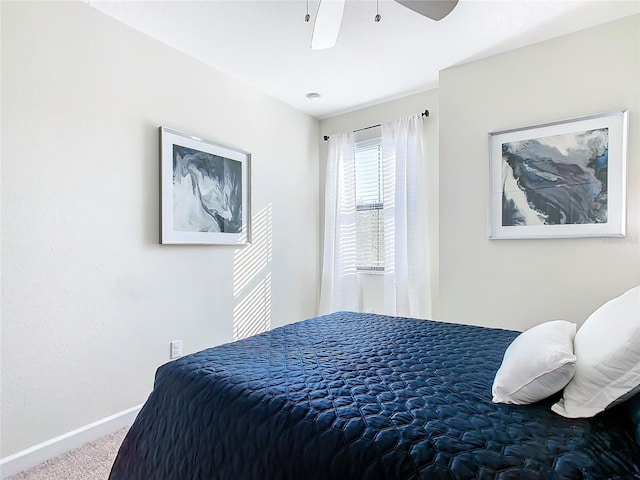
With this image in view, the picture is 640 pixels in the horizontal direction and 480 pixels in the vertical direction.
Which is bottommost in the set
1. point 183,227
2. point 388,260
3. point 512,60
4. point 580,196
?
point 388,260

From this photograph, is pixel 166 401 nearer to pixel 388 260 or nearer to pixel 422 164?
pixel 388 260

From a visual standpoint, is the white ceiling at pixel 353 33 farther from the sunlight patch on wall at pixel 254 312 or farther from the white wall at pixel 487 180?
the sunlight patch on wall at pixel 254 312

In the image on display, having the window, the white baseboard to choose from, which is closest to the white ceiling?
the window

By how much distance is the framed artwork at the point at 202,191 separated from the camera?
2.54 m

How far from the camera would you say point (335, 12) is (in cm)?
169

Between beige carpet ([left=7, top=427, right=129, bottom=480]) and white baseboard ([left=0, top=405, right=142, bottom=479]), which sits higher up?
white baseboard ([left=0, top=405, right=142, bottom=479])

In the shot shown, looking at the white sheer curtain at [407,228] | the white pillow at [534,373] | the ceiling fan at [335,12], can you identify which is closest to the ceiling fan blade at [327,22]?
the ceiling fan at [335,12]

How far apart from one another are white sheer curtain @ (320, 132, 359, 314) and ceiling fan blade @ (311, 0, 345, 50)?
1.93 meters

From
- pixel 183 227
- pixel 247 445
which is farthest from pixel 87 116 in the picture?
pixel 247 445

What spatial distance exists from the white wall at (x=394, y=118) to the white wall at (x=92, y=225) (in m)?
1.22

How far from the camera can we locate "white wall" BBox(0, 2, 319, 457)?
1878 millimetres

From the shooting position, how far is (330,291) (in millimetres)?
3789

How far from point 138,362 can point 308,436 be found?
1.87 metres

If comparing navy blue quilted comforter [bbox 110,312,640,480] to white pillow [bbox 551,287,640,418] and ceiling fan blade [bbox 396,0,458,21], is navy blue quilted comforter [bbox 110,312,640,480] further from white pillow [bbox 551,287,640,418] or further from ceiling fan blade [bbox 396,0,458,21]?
ceiling fan blade [bbox 396,0,458,21]
